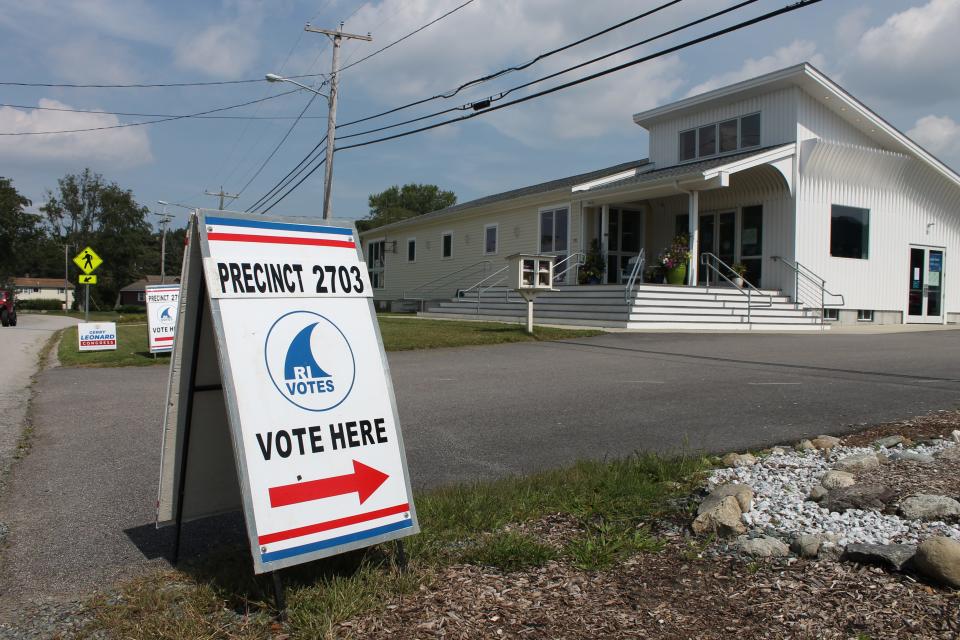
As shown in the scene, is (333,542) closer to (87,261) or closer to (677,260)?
(677,260)

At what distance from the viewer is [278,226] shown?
354 centimetres

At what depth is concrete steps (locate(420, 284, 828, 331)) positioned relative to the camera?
18.1 meters

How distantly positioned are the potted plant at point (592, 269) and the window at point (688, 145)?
191 inches

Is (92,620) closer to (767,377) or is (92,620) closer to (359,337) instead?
(359,337)

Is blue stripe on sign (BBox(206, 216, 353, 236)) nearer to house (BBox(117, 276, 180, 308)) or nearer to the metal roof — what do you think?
the metal roof

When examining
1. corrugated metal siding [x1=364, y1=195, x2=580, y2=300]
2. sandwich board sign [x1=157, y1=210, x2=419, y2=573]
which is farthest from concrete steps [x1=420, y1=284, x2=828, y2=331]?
sandwich board sign [x1=157, y1=210, x2=419, y2=573]

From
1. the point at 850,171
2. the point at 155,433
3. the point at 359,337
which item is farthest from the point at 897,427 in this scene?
the point at 850,171

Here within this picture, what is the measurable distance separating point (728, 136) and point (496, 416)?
61.6 ft

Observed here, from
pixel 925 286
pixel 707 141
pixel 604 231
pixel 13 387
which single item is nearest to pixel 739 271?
pixel 604 231

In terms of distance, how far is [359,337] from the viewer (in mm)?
3576

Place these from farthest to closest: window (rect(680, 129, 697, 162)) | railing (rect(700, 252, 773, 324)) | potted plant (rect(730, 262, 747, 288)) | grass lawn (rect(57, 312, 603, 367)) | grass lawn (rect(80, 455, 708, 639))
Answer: window (rect(680, 129, 697, 162))
potted plant (rect(730, 262, 747, 288))
railing (rect(700, 252, 773, 324))
grass lawn (rect(57, 312, 603, 367))
grass lawn (rect(80, 455, 708, 639))

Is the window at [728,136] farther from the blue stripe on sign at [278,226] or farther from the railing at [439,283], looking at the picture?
the blue stripe on sign at [278,226]

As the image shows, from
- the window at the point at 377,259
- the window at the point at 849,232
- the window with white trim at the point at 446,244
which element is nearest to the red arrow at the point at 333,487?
the window at the point at 849,232

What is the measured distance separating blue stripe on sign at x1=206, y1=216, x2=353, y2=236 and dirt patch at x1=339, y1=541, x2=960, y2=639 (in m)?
1.75
